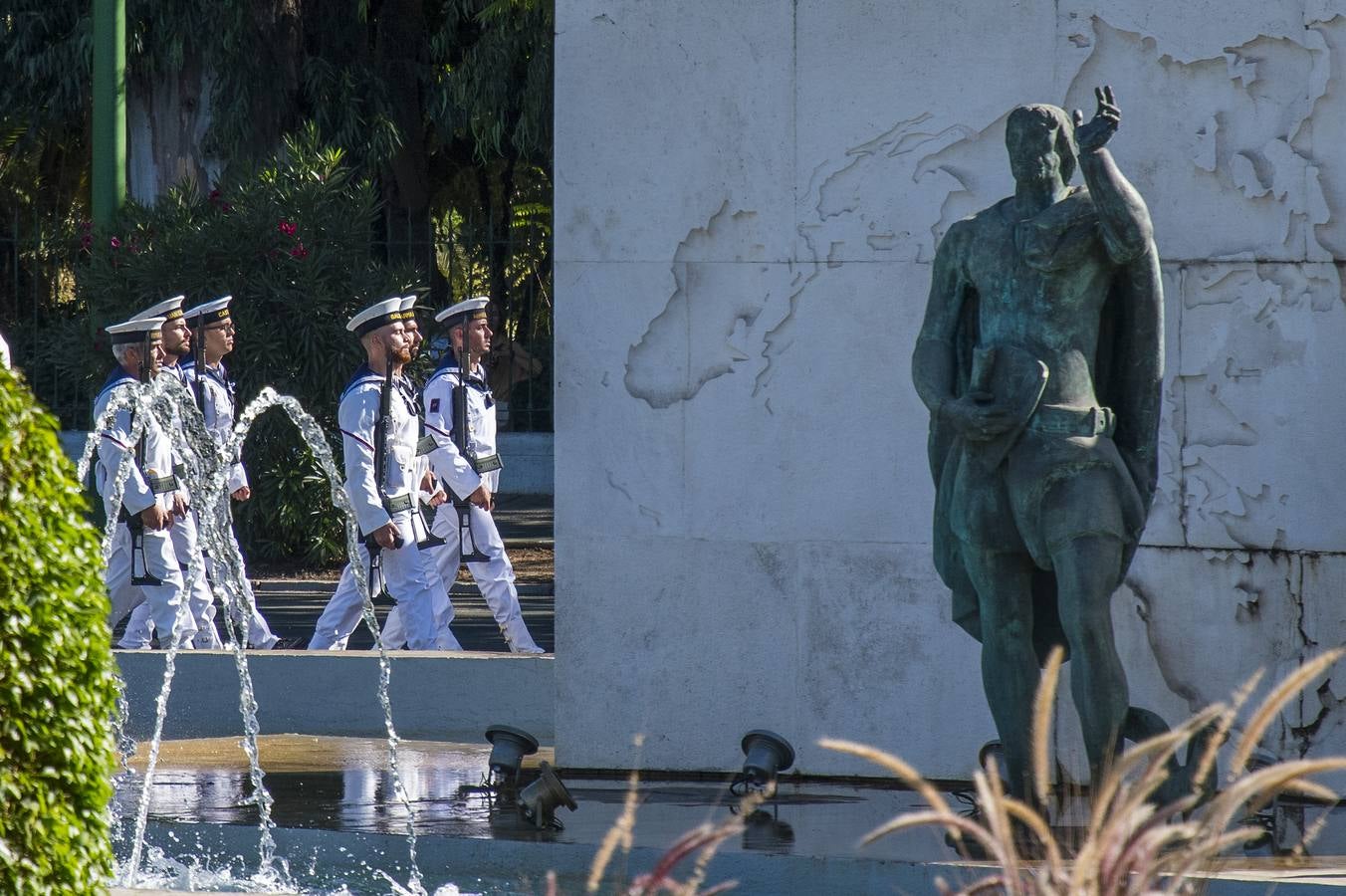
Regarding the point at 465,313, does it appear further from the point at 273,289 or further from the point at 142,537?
the point at 273,289

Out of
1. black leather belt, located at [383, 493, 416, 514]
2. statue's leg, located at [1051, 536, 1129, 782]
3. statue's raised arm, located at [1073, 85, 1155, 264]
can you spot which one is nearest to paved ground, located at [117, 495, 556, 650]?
black leather belt, located at [383, 493, 416, 514]

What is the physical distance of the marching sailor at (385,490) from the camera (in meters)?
11.6

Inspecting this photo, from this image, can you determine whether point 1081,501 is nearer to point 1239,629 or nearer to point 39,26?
point 1239,629

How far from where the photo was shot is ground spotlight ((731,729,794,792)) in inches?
271

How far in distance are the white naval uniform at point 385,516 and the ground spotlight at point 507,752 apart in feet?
14.0

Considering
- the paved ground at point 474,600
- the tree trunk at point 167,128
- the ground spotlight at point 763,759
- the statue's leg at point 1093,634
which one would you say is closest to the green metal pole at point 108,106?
the paved ground at point 474,600

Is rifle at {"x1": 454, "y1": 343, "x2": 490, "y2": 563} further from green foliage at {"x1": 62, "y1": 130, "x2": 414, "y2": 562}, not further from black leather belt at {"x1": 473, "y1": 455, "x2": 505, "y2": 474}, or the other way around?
green foliage at {"x1": 62, "y1": 130, "x2": 414, "y2": 562}

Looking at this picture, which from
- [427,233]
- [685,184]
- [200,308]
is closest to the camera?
[685,184]

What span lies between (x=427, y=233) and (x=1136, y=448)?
1387 centimetres

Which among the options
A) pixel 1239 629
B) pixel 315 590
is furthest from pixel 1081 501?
pixel 315 590

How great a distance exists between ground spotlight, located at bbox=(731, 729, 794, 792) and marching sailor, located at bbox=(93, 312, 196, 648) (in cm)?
552

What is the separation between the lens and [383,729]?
29.4ft

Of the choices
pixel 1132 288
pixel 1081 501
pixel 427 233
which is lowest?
pixel 1081 501

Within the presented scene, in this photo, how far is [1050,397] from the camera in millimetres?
5691
